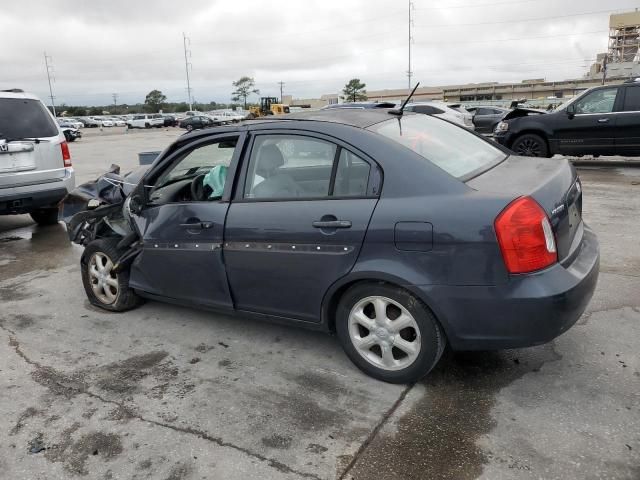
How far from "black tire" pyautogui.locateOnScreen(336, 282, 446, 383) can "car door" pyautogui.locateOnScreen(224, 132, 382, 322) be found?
0.15 meters

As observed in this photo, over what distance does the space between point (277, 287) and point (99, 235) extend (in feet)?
7.14

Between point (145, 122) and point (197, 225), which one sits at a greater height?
point (145, 122)

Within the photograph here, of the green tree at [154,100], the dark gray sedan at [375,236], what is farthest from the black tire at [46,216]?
the green tree at [154,100]

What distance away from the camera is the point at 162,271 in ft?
13.0

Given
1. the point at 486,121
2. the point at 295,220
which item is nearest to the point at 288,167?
the point at 295,220

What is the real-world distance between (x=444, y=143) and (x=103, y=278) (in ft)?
9.67

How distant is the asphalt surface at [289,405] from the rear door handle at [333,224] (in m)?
0.96

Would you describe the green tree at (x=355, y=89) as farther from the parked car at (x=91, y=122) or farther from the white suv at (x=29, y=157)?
the white suv at (x=29, y=157)

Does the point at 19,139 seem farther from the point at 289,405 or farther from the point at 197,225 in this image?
the point at 289,405

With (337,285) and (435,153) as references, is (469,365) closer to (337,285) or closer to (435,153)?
(337,285)

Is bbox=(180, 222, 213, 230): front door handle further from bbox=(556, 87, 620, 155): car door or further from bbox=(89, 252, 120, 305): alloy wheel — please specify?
bbox=(556, 87, 620, 155): car door

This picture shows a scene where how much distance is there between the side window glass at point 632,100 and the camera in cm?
1010

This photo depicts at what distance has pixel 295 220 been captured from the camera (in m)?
3.19

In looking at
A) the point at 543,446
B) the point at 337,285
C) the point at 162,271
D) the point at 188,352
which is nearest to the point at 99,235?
the point at 162,271
